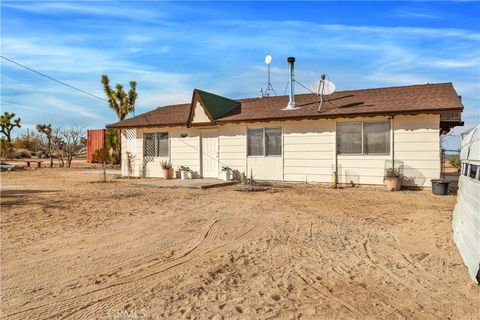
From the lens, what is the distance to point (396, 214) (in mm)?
7840

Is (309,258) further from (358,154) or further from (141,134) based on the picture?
(141,134)

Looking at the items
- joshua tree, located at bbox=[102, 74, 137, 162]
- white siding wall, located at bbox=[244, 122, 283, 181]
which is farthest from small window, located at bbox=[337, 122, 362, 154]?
joshua tree, located at bbox=[102, 74, 137, 162]

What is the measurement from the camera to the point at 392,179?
11.4 m

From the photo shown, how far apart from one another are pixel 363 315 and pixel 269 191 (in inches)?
339

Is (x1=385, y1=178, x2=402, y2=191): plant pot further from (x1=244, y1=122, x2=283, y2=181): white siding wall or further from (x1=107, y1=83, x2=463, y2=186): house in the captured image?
(x1=244, y1=122, x2=283, y2=181): white siding wall

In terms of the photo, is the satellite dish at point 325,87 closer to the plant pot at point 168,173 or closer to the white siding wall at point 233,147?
the white siding wall at point 233,147

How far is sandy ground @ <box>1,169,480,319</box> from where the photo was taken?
11.1ft

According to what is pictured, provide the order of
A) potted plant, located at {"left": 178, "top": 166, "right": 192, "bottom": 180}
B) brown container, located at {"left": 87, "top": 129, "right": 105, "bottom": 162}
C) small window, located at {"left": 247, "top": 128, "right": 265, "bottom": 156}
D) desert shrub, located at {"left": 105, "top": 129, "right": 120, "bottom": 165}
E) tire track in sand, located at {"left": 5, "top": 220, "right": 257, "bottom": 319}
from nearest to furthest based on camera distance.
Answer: tire track in sand, located at {"left": 5, "top": 220, "right": 257, "bottom": 319}
small window, located at {"left": 247, "top": 128, "right": 265, "bottom": 156}
potted plant, located at {"left": 178, "top": 166, "right": 192, "bottom": 180}
desert shrub, located at {"left": 105, "top": 129, "right": 120, "bottom": 165}
brown container, located at {"left": 87, "top": 129, "right": 105, "bottom": 162}

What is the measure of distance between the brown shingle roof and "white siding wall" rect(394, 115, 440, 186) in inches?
19.2

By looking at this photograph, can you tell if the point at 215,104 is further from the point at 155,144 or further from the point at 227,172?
the point at 155,144

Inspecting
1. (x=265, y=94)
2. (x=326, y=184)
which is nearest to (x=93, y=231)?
(x=326, y=184)

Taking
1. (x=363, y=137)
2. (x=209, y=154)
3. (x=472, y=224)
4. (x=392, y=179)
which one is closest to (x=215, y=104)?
(x=209, y=154)

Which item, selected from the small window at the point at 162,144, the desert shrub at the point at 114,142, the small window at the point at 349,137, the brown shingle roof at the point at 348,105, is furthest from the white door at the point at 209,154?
the desert shrub at the point at 114,142

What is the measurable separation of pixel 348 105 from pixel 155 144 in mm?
9025
